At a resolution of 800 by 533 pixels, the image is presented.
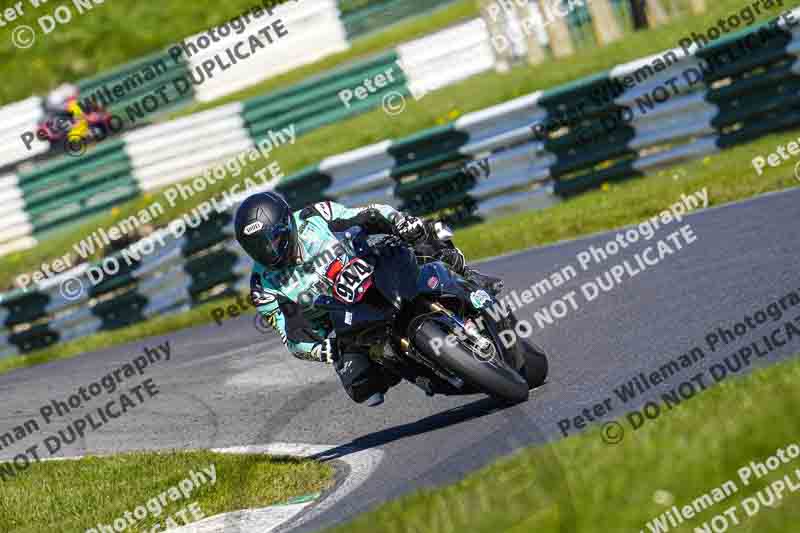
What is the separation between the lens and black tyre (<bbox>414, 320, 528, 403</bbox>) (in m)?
7.59

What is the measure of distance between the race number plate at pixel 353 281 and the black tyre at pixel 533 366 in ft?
3.94

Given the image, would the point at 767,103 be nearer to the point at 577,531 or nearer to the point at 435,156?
the point at 435,156

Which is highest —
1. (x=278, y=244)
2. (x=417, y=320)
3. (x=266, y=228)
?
(x=266, y=228)

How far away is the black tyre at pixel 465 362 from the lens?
24.9 feet

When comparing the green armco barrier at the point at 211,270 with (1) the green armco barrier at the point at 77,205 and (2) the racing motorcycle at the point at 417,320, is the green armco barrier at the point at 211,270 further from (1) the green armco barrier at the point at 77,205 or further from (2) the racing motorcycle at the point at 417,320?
(2) the racing motorcycle at the point at 417,320

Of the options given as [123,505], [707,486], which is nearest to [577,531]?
[707,486]

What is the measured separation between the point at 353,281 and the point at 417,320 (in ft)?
1.41

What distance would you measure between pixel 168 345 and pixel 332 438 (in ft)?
21.0

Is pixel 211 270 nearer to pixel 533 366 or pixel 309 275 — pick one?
pixel 309 275

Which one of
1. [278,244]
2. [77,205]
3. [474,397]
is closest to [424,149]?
[77,205]

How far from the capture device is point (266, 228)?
25.9ft

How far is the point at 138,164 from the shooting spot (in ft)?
73.0

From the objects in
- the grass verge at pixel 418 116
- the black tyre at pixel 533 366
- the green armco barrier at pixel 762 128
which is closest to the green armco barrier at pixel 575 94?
the green armco barrier at pixel 762 128

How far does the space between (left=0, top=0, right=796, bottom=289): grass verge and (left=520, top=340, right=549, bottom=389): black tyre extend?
9948 millimetres
